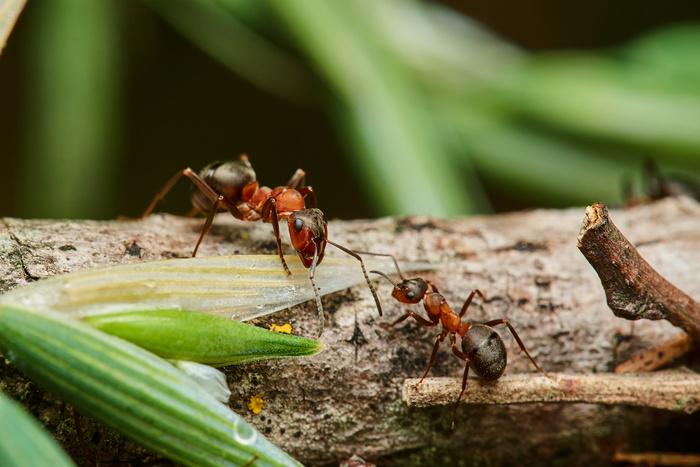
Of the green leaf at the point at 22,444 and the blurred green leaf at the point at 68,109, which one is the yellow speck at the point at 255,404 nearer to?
the green leaf at the point at 22,444

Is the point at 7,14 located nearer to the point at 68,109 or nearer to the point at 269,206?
the point at 269,206

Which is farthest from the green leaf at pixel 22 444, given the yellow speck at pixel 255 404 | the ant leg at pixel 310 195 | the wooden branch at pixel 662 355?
the wooden branch at pixel 662 355

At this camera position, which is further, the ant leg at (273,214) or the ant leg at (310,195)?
the ant leg at (310,195)

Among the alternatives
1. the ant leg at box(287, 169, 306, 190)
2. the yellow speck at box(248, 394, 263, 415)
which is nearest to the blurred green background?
the ant leg at box(287, 169, 306, 190)

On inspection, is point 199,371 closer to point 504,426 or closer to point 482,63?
point 504,426

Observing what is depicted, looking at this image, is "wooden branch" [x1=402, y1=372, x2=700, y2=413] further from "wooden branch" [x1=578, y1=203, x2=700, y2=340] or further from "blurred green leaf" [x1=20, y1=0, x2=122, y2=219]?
"blurred green leaf" [x1=20, y1=0, x2=122, y2=219]

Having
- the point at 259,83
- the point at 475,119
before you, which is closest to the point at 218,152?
the point at 259,83

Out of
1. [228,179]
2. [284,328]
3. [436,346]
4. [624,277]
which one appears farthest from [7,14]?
[624,277]
